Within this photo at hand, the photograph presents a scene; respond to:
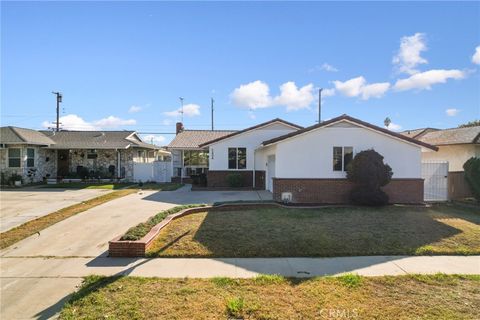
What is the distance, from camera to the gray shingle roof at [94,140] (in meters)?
24.9

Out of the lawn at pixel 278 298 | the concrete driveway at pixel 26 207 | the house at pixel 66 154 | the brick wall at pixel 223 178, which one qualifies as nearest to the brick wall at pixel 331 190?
the brick wall at pixel 223 178

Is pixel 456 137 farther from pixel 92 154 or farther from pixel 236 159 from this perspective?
pixel 92 154

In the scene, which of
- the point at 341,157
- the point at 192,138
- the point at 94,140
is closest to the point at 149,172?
the point at 192,138

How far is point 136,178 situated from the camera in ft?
84.1

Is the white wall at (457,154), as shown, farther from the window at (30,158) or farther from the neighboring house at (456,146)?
the window at (30,158)

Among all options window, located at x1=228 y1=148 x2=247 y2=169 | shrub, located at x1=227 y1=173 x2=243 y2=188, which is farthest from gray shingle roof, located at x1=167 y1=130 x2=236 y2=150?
shrub, located at x1=227 y1=173 x2=243 y2=188

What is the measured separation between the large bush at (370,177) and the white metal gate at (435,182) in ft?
11.0

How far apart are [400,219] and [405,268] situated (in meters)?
4.40

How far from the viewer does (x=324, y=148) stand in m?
13.2

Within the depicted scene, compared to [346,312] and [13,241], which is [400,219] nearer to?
[346,312]

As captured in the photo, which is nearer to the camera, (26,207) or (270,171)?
(26,207)

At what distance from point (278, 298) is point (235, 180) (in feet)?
47.9

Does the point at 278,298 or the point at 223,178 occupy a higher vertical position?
the point at 223,178

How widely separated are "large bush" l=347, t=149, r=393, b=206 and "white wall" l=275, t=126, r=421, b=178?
731 millimetres
